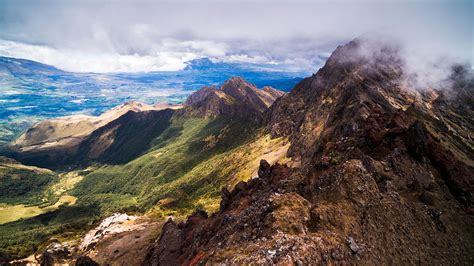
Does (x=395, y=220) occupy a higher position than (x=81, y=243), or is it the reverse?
(x=395, y=220)

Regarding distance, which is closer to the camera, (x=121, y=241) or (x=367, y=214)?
(x=367, y=214)

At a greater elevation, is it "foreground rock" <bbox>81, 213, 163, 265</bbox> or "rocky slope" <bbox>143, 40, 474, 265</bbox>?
"rocky slope" <bbox>143, 40, 474, 265</bbox>

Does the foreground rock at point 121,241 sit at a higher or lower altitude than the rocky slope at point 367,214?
lower

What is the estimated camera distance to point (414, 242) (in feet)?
154

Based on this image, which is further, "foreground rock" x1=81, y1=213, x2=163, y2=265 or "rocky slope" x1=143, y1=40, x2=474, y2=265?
"foreground rock" x1=81, y1=213, x2=163, y2=265

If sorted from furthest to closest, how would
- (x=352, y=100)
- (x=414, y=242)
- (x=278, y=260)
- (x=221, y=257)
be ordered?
(x=352, y=100), (x=414, y=242), (x=221, y=257), (x=278, y=260)

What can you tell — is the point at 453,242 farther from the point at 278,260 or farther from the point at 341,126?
the point at 341,126

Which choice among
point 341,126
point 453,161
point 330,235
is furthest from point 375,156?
point 341,126

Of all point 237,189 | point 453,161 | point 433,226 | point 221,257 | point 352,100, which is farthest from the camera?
point 352,100

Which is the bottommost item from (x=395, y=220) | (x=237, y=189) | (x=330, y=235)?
(x=237, y=189)

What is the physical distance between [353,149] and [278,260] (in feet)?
128

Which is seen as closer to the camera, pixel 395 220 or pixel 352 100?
pixel 395 220

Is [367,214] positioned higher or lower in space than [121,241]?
higher

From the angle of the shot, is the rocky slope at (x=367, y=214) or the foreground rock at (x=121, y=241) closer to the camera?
the rocky slope at (x=367, y=214)
